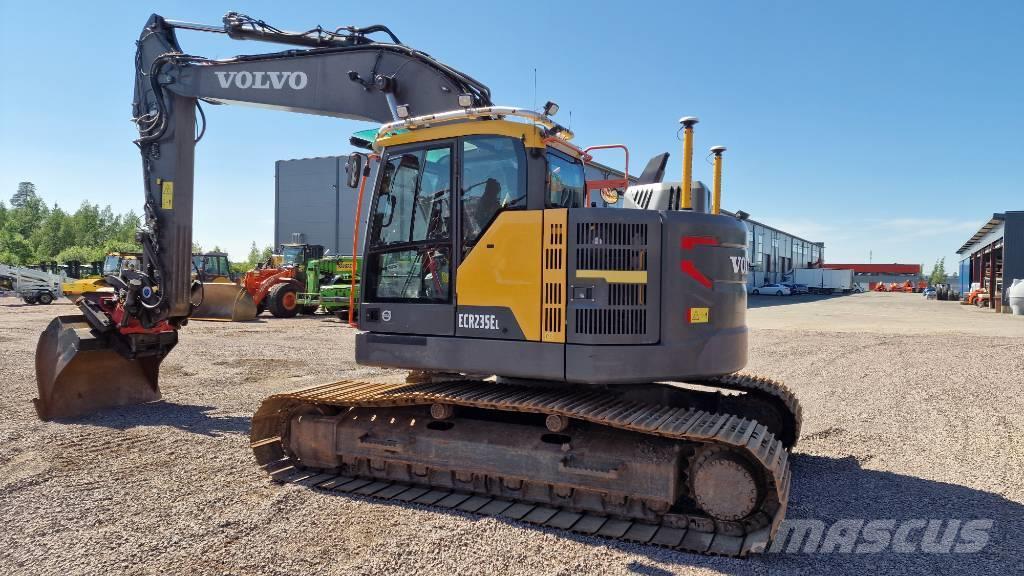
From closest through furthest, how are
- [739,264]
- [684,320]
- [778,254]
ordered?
1. [684,320]
2. [739,264]
3. [778,254]

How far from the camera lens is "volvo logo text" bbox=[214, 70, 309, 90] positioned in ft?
23.2

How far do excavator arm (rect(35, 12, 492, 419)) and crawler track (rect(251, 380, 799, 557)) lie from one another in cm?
317

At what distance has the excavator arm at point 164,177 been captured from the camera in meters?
7.08

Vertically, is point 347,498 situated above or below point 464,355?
below

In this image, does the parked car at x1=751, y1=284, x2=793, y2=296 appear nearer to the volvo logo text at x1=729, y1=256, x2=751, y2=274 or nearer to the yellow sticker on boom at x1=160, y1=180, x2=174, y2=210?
the volvo logo text at x1=729, y1=256, x2=751, y2=274

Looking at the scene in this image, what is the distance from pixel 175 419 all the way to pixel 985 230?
4849 centimetres

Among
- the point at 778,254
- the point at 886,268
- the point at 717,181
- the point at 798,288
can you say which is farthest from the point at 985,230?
the point at 886,268

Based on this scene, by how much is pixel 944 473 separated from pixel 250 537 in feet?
19.8

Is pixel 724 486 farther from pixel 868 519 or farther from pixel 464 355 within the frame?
pixel 464 355

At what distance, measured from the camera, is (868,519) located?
4855 mm

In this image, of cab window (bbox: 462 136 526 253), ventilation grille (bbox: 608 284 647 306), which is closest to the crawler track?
ventilation grille (bbox: 608 284 647 306)

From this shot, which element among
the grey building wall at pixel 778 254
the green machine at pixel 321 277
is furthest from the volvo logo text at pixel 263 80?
the grey building wall at pixel 778 254

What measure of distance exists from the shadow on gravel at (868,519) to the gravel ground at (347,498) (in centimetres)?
2

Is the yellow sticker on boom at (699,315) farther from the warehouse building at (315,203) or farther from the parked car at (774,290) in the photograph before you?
the parked car at (774,290)
